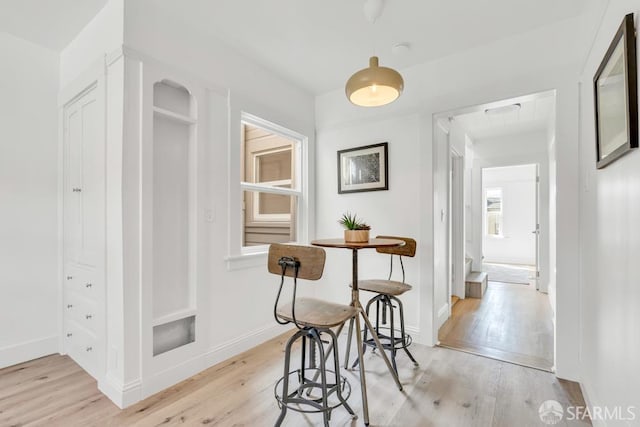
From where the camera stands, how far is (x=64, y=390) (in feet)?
6.69

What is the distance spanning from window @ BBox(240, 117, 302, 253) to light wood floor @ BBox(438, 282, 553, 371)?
1963 millimetres

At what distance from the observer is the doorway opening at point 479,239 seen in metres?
2.83

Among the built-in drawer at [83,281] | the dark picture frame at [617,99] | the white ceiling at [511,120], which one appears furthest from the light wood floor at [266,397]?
the white ceiling at [511,120]

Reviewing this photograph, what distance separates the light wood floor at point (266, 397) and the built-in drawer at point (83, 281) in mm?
604

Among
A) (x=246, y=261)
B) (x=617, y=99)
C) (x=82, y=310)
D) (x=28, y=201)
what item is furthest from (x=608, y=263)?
(x=28, y=201)

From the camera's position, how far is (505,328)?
319 cm

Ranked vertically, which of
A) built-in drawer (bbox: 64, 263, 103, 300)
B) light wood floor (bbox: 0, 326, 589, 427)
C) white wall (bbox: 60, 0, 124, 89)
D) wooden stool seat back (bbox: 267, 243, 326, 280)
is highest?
white wall (bbox: 60, 0, 124, 89)

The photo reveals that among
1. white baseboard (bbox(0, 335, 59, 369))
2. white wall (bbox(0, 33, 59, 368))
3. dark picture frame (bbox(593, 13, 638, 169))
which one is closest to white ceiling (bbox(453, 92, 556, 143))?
dark picture frame (bbox(593, 13, 638, 169))

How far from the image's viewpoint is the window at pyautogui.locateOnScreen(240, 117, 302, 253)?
2.91m

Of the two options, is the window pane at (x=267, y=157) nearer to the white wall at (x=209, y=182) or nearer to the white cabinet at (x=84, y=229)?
the white wall at (x=209, y=182)

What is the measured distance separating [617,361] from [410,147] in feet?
6.76

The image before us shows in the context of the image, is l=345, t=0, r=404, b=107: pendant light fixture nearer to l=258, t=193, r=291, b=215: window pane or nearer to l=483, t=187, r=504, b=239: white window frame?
l=258, t=193, r=291, b=215: window pane

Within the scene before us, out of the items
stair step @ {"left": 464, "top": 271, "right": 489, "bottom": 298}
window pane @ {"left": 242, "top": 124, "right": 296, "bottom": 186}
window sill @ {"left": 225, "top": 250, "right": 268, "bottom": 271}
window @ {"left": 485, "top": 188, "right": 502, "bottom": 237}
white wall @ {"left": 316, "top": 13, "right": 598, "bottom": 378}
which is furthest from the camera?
window @ {"left": 485, "top": 188, "right": 502, "bottom": 237}

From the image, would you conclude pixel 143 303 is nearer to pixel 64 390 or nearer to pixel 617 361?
pixel 64 390
